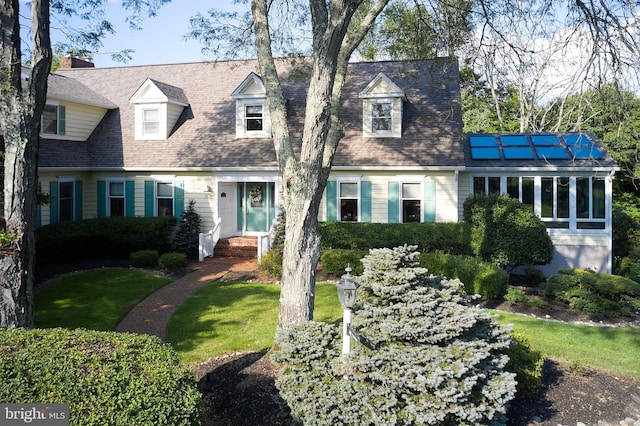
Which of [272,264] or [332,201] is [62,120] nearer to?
[272,264]

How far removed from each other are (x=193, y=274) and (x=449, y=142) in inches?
363

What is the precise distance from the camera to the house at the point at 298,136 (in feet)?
Answer: 52.8

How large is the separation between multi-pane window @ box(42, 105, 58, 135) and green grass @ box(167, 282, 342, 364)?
29.4ft

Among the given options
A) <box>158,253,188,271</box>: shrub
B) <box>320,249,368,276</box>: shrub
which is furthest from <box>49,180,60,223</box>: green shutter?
<box>320,249,368,276</box>: shrub

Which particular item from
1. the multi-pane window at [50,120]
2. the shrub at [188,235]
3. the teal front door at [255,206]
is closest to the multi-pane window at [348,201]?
the teal front door at [255,206]

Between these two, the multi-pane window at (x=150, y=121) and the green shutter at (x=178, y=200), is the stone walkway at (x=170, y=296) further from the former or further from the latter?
the multi-pane window at (x=150, y=121)

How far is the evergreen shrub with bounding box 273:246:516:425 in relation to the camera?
499 centimetres

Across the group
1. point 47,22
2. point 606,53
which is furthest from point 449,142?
point 47,22

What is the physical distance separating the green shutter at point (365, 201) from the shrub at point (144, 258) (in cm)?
674

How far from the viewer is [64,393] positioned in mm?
4246

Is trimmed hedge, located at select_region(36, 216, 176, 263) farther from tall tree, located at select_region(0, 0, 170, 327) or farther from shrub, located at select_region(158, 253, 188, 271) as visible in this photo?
tall tree, located at select_region(0, 0, 170, 327)

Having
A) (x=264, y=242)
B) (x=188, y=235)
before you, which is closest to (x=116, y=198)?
(x=188, y=235)

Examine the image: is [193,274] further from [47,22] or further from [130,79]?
[130,79]

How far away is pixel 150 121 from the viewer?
1866cm
